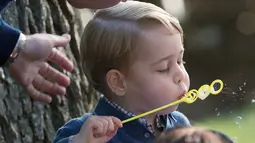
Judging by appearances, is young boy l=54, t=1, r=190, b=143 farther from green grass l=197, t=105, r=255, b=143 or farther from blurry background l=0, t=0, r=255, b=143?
green grass l=197, t=105, r=255, b=143

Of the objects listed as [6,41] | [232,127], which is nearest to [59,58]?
[6,41]

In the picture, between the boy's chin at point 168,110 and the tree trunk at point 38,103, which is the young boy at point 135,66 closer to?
the boy's chin at point 168,110

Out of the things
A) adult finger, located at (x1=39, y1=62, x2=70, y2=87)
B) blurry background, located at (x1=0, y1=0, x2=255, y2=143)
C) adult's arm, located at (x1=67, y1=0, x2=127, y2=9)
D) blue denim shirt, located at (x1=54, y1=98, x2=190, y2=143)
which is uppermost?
adult's arm, located at (x1=67, y1=0, x2=127, y2=9)

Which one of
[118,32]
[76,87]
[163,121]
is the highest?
[118,32]

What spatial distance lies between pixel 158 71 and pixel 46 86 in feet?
0.99

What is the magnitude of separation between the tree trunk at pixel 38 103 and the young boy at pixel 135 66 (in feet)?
1.40

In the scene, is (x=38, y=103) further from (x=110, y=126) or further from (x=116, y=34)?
(x=110, y=126)

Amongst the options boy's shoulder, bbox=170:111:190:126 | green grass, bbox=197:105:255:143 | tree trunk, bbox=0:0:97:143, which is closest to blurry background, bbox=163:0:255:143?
green grass, bbox=197:105:255:143

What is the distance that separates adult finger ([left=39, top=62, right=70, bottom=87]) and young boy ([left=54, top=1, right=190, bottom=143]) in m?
0.09

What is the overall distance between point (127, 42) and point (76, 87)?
2.45 ft

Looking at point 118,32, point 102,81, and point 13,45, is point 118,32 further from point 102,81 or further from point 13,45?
point 13,45

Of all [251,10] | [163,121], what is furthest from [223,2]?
[163,121]

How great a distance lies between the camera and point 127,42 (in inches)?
65.2

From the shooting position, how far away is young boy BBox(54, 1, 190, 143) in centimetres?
163
